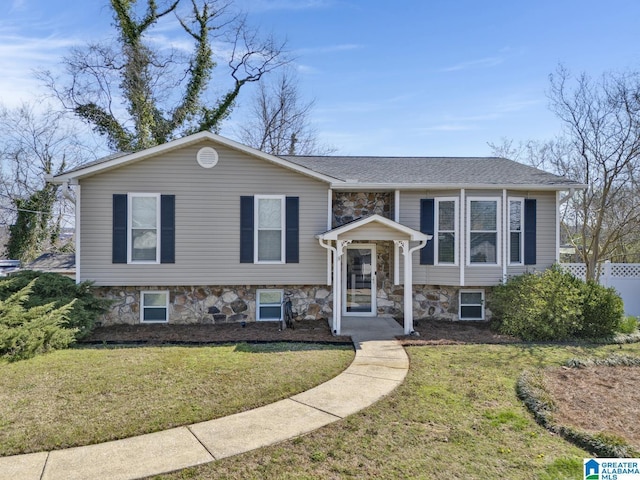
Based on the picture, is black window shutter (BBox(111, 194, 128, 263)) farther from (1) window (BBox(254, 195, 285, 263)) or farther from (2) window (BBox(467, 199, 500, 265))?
(2) window (BBox(467, 199, 500, 265))

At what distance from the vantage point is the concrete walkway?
11.2 ft

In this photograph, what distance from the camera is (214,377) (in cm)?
567

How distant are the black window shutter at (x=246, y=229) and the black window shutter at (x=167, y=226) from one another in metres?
1.65

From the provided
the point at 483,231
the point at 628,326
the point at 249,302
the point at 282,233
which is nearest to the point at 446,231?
the point at 483,231

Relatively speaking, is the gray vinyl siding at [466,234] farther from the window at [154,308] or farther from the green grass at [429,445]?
the window at [154,308]

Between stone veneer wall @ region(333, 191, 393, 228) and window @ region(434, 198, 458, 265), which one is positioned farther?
stone veneer wall @ region(333, 191, 393, 228)

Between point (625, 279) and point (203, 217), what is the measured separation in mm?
12796

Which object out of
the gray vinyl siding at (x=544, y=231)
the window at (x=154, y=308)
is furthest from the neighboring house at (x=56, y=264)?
the gray vinyl siding at (x=544, y=231)

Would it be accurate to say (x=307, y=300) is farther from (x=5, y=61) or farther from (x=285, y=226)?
(x=5, y=61)

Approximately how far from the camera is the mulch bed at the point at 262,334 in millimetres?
8166

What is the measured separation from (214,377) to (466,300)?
7.44 m

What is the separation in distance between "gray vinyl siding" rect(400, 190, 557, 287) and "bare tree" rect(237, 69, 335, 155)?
15166mm

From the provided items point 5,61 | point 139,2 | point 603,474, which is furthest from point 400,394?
point 139,2

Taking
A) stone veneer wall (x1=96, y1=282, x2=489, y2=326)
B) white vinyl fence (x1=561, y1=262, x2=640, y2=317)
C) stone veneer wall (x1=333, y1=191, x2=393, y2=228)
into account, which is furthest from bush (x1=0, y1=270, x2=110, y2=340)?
white vinyl fence (x1=561, y1=262, x2=640, y2=317)
